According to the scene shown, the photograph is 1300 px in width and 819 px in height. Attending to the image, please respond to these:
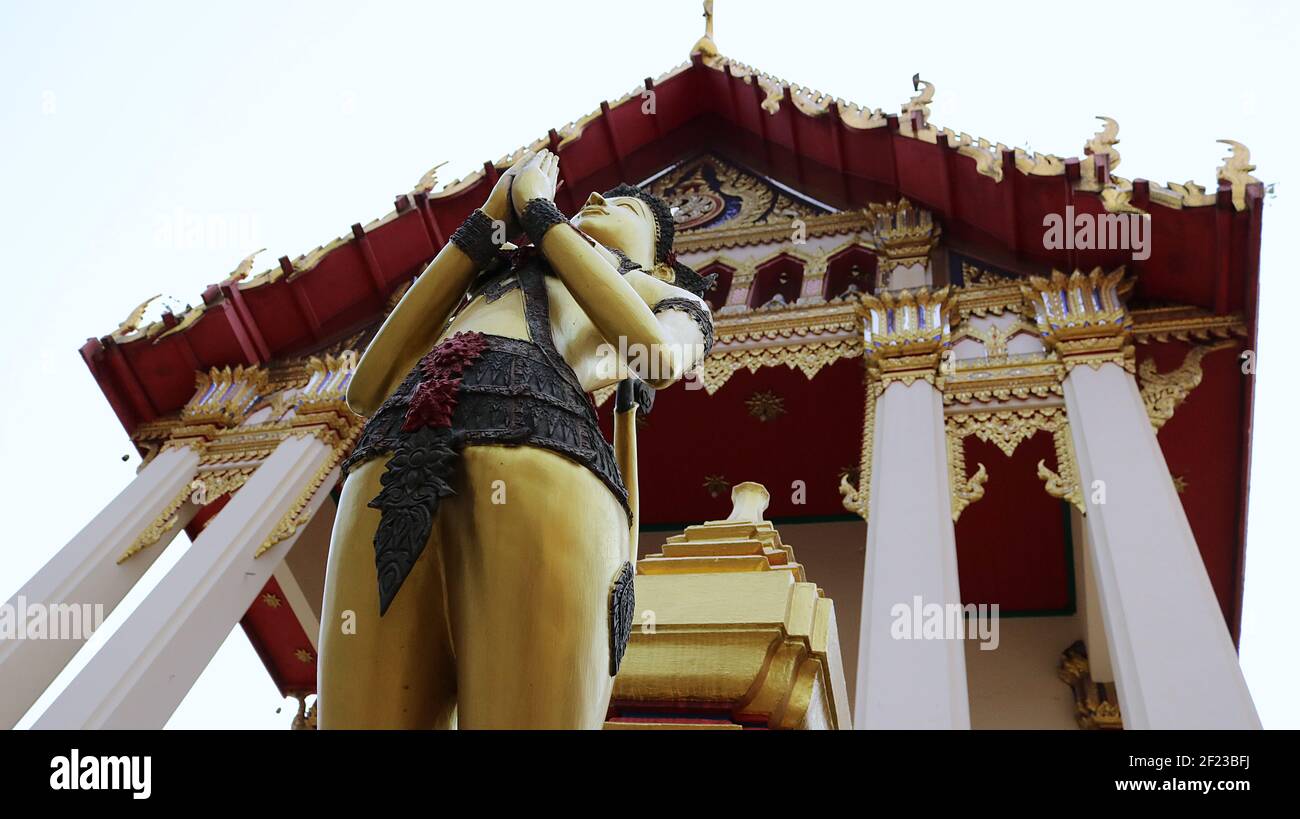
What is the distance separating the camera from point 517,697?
1158 mm

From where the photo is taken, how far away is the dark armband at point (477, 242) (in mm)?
1578

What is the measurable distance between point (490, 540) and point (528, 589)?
80 millimetres

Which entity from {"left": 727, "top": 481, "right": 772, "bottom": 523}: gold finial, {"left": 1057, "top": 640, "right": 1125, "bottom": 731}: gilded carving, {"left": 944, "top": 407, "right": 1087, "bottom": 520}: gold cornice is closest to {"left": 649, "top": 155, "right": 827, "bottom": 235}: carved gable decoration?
{"left": 944, "top": 407, "right": 1087, "bottom": 520}: gold cornice

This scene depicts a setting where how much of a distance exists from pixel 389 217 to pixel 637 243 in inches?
211

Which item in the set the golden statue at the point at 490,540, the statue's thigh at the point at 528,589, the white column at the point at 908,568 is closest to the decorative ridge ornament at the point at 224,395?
the white column at the point at 908,568

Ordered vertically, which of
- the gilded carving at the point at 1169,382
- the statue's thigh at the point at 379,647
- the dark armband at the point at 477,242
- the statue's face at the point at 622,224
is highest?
the gilded carving at the point at 1169,382

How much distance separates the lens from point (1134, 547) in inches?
150

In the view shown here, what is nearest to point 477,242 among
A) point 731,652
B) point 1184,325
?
point 731,652

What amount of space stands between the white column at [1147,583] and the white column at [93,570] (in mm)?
4785

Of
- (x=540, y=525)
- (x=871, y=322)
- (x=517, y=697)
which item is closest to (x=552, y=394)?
(x=540, y=525)

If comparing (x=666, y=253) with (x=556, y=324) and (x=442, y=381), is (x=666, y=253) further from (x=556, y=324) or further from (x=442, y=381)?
(x=442, y=381)

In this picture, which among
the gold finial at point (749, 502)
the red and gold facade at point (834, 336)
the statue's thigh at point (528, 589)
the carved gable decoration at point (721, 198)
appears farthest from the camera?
the carved gable decoration at point (721, 198)

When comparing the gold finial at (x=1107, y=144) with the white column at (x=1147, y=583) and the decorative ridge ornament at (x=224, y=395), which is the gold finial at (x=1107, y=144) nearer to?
the white column at (x=1147, y=583)

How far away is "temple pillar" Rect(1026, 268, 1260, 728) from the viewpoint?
3250mm
